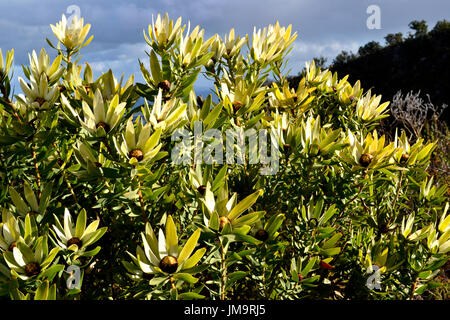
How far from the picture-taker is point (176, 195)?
1396mm

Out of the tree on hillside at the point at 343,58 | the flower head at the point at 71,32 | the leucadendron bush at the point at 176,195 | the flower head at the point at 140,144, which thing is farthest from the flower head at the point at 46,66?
the tree on hillside at the point at 343,58

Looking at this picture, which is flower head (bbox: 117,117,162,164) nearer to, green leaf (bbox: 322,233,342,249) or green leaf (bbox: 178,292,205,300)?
green leaf (bbox: 178,292,205,300)

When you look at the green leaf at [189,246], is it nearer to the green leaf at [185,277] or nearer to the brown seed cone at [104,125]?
the green leaf at [185,277]

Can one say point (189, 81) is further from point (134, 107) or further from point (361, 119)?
point (361, 119)

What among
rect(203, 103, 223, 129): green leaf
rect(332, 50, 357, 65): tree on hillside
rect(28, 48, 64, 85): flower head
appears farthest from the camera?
rect(332, 50, 357, 65): tree on hillside

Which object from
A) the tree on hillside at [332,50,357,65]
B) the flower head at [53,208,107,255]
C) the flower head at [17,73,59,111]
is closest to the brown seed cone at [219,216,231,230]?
the flower head at [53,208,107,255]

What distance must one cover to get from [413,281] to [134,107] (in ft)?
4.18

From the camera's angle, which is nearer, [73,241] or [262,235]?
[73,241]

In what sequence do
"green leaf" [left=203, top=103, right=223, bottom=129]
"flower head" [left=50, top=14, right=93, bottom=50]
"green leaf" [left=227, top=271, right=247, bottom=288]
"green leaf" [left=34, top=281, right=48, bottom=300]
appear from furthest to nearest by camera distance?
"flower head" [left=50, top=14, right=93, bottom=50] < "green leaf" [left=203, top=103, right=223, bottom=129] < "green leaf" [left=227, top=271, right=247, bottom=288] < "green leaf" [left=34, top=281, right=48, bottom=300]

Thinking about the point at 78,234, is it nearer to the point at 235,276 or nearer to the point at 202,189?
the point at 202,189

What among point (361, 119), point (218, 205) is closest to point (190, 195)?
point (218, 205)

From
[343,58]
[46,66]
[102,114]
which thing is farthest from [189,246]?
[343,58]

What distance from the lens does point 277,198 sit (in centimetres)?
153

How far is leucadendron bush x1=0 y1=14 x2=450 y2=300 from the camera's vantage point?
1.08m
